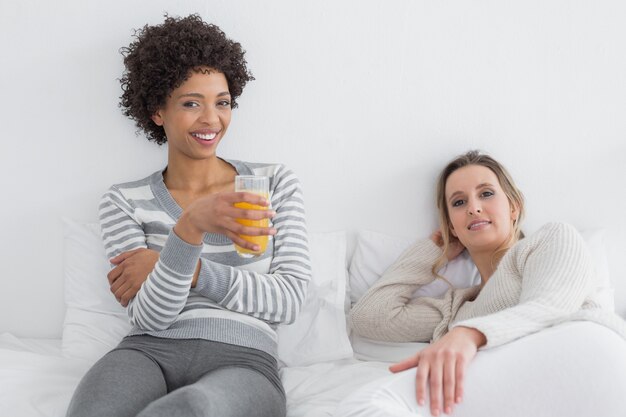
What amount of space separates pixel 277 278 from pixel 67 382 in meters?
0.61

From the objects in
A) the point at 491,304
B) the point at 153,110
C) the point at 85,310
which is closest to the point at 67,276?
the point at 85,310

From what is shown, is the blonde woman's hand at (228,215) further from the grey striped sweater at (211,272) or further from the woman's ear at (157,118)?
the woman's ear at (157,118)

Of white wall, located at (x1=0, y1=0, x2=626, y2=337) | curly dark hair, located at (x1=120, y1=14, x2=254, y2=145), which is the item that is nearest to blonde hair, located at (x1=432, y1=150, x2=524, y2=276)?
white wall, located at (x1=0, y1=0, x2=626, y2=337)

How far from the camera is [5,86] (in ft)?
7.20

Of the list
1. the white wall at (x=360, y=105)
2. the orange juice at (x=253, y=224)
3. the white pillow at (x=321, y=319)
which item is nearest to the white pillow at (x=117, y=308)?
the white pillow at (x=321, y=319)

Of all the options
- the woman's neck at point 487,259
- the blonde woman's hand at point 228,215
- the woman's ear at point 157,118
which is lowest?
the woman's neck at point 487,259

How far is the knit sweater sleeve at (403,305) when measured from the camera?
1.92m

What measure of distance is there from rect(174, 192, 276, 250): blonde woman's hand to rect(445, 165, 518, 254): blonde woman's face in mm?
725

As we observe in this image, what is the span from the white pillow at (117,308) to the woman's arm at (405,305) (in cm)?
9

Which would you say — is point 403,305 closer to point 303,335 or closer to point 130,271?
point 303,335

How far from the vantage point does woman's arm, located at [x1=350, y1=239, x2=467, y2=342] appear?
6.29 ft

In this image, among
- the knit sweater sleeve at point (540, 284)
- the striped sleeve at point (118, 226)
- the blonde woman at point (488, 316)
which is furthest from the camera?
the striped sleeve at point (118, 226)

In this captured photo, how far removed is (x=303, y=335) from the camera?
78.1 inches

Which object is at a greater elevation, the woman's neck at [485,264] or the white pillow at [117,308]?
the woman's neck at [485,264]
